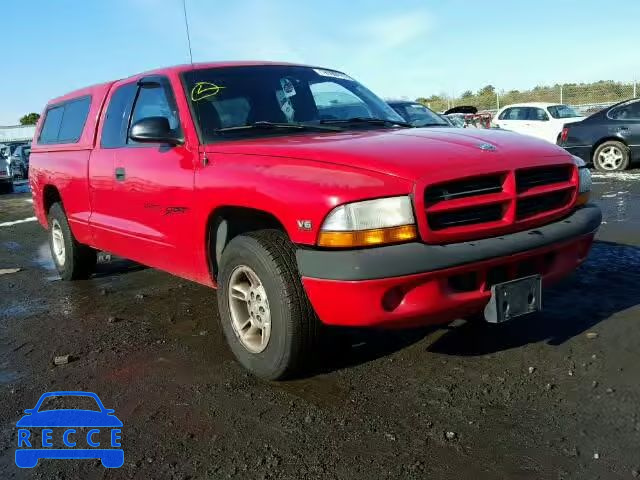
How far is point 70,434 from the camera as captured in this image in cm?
287

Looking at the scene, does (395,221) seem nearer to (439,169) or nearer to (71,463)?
(439,169)

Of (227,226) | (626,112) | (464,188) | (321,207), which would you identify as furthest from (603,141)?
(321,207)

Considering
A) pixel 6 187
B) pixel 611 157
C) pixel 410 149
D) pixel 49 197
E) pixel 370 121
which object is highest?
pixel 370 121

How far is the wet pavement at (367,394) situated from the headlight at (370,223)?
2.78 ft

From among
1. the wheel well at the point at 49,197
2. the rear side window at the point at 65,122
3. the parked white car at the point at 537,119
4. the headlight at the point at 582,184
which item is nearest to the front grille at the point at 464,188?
the headlight at the point at 582,184

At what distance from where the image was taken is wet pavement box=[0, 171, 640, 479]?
2.50m

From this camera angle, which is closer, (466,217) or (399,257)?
(399,257)

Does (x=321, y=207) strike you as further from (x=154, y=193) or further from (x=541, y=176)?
(x=154, y=193)

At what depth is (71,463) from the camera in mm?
2629

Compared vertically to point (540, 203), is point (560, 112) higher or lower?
higher

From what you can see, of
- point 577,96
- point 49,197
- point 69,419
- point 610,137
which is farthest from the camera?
point 577,96

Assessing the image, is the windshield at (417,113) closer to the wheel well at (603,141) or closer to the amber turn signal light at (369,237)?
the wheel well at (603,141)

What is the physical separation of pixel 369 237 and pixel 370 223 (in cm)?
6

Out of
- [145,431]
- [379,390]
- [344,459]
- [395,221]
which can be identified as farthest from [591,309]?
[145,431]
